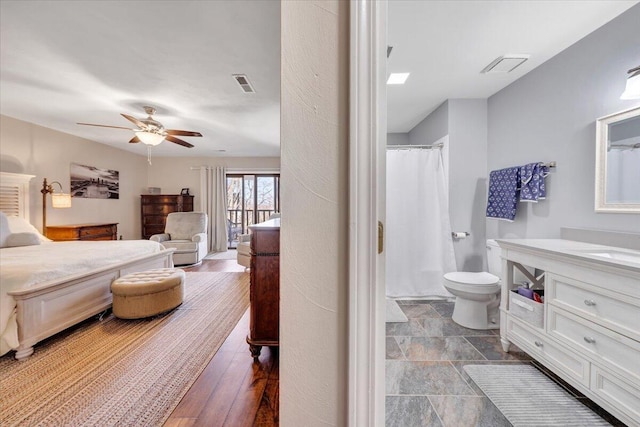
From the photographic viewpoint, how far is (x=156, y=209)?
19.2ft

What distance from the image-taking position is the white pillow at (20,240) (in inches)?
113

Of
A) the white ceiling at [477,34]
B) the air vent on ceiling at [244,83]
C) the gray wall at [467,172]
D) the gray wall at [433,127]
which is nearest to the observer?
the white ceiling at [477,34]

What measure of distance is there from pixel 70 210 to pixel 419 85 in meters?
5.48

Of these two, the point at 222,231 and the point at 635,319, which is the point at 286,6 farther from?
the point at 222,231

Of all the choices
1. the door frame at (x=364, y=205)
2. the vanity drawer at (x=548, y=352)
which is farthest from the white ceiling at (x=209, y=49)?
the vanity drawer at (x=548, y=352)

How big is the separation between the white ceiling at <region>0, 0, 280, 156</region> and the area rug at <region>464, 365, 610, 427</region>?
2.62 metres

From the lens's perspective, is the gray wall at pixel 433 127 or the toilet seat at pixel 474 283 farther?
the gray wall at pixel 433 127

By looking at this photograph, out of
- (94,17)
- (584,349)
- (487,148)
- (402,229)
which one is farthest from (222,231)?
(584,349)

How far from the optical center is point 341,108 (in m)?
0.58

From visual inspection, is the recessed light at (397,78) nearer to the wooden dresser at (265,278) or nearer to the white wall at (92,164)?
the wooden dresser at (265,278)

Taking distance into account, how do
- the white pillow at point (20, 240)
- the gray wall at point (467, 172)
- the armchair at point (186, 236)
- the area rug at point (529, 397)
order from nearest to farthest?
the area rug at point (529, 397)
the white pillow at point (20, 240)
the gray wall at point (467, 172)
the armchair at point (186, 236)

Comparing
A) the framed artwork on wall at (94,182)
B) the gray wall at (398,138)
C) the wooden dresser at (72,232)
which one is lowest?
the wooden dresser at (72,232)

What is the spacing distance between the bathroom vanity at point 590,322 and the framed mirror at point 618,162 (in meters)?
0.30

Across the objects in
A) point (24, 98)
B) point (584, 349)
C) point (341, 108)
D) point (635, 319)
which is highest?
point (24, 98)
